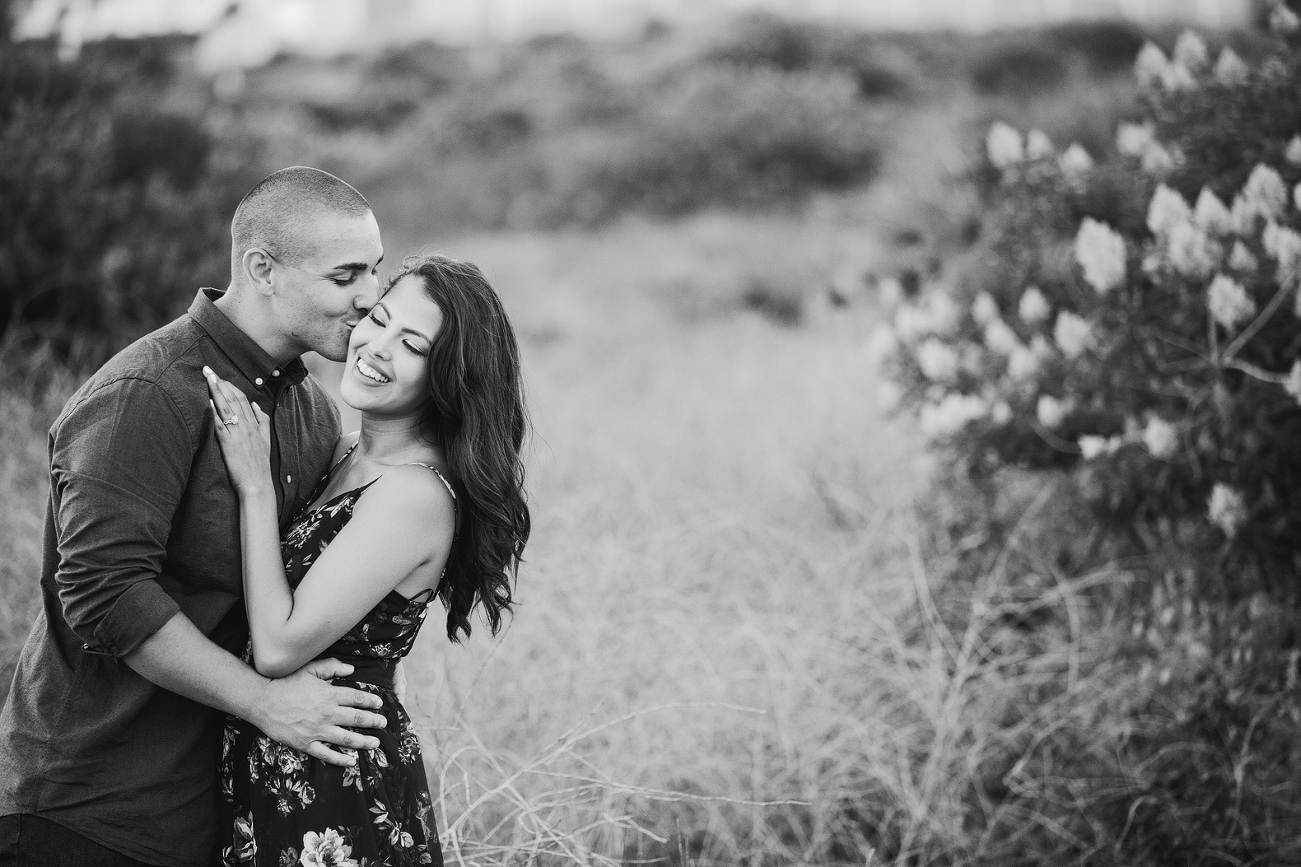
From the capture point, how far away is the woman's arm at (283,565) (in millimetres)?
1972

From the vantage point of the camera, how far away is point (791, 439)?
20.4ft

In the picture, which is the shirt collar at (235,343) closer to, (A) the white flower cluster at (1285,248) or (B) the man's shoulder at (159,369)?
(B) the man's shoulder at (159,369)

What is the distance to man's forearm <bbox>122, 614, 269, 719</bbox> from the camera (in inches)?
74.5

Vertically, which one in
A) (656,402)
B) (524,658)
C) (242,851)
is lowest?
(656,402)

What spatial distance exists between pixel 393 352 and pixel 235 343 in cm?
31

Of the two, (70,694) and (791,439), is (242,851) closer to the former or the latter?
(70,694)

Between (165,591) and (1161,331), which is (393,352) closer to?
(165,591)

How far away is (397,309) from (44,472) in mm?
2826

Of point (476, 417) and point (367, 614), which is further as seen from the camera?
point (476, 417)

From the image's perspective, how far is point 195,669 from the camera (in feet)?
6.30

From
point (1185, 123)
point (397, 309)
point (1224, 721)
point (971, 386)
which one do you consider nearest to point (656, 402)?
point (971, 386)

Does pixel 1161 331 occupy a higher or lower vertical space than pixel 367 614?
lower

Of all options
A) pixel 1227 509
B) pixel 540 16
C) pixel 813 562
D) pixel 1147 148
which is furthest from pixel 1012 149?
pixel 540 16

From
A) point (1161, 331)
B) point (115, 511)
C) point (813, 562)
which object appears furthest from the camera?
point (813, 562)
